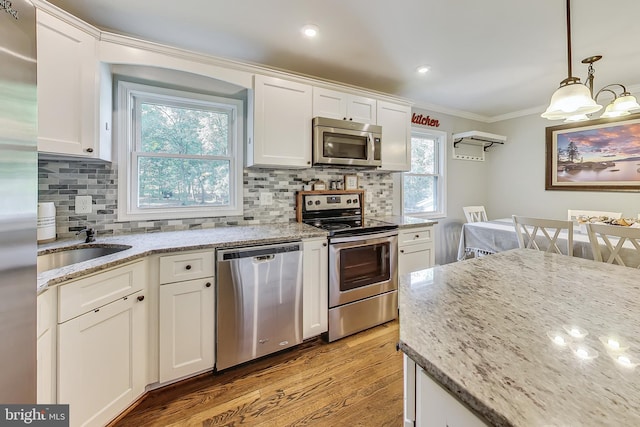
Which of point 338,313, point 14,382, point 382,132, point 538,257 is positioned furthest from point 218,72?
point 538,257

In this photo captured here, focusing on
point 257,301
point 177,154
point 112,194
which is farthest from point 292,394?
point 177,154

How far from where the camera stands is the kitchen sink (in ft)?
4.94

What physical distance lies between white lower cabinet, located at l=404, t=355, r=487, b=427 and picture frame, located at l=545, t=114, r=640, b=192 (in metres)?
4.12

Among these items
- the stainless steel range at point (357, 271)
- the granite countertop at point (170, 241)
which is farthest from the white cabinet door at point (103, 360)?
the stainless steel range at point (357, 271)

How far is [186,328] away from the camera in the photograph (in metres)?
1.64

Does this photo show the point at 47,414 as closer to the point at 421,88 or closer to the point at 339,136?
the point at 339,136

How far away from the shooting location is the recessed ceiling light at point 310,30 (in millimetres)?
1839

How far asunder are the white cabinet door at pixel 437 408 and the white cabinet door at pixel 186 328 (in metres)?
1.45

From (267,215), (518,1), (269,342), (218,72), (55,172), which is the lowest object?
(269,342)

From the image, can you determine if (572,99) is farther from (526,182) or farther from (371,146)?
(526,182)

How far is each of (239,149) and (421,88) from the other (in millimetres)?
2194

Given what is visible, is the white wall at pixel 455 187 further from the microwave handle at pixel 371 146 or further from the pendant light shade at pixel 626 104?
the pendant light shade at pixel 626 104

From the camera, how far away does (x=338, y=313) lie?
2.19 m

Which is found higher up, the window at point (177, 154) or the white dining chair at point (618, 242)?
the window at point (177, 154)
